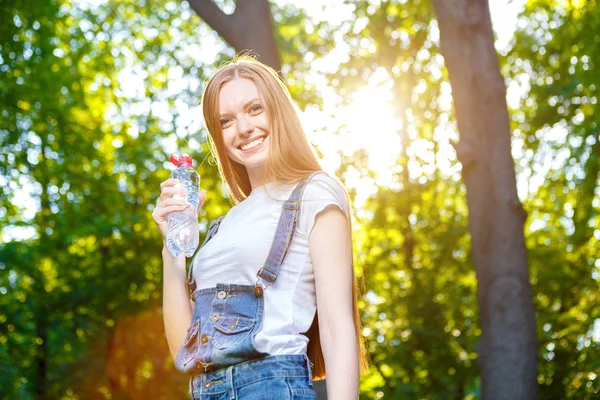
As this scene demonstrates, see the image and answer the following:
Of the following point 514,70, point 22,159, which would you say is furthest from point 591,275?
point 22,159

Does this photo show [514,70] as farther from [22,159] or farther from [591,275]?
[22,159]

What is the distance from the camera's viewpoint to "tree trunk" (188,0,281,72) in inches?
235

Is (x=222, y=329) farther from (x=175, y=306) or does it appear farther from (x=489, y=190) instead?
(x=489, y=190)

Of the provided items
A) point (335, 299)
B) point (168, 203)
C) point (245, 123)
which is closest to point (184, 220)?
point (168, 203)

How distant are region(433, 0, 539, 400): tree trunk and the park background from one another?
3295 millimetres

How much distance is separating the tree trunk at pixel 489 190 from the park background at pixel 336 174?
130 inches

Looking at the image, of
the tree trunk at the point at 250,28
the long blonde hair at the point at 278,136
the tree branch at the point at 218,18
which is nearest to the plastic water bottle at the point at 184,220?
the long blonde hair at the point at 278,136

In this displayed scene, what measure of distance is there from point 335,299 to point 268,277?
198 mm

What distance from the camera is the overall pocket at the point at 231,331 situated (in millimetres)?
2254

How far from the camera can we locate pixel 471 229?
632cm

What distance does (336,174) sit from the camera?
10.3 meters

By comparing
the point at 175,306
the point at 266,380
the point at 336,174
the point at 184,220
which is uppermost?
the point at 336,174

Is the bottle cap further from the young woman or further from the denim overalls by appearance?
the denim overalls

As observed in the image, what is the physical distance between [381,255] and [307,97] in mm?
3306
